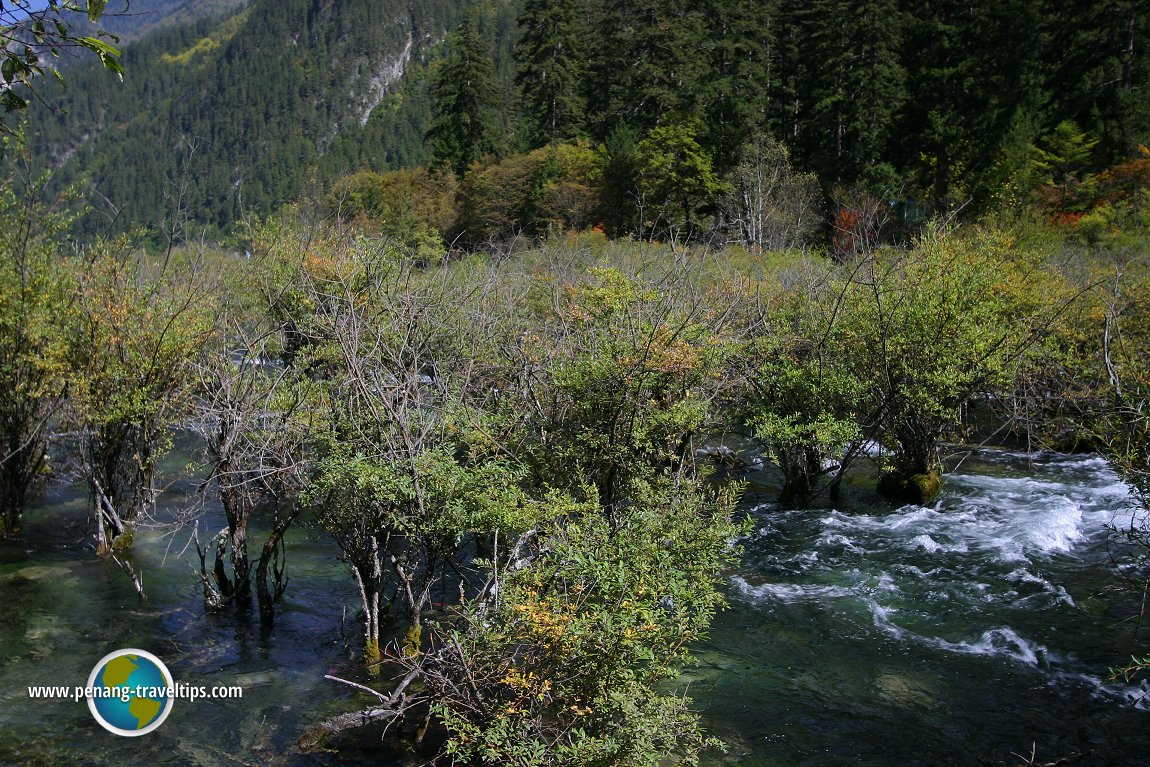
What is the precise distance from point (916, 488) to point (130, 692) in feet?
42.4

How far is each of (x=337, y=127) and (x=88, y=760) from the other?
189648 mm

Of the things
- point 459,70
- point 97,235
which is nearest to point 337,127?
point 459,70

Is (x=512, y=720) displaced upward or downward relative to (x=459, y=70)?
downward

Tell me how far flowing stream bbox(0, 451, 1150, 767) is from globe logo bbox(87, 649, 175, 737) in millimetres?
154

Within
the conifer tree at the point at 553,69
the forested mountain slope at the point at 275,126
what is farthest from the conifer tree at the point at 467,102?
the forested mountain slope at the point at 275,126

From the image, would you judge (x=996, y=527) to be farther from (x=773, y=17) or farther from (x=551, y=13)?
(x=551, y=13)

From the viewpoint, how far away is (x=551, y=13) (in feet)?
208

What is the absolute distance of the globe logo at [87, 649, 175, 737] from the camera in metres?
8.83

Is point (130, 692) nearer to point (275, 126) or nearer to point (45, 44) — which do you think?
point (45, 44)

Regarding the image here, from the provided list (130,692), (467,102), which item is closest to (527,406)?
(130,692)

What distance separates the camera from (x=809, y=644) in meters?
10.7

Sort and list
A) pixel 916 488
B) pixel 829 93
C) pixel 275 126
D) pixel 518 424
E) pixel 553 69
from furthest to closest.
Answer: pixel 275 126 < pixel 553 69 < pixel 829 93 < pixel 916 488 < pixel 518 424

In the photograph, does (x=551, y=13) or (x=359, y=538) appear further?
(x=551, y=13)

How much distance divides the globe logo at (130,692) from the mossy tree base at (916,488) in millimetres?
12399
